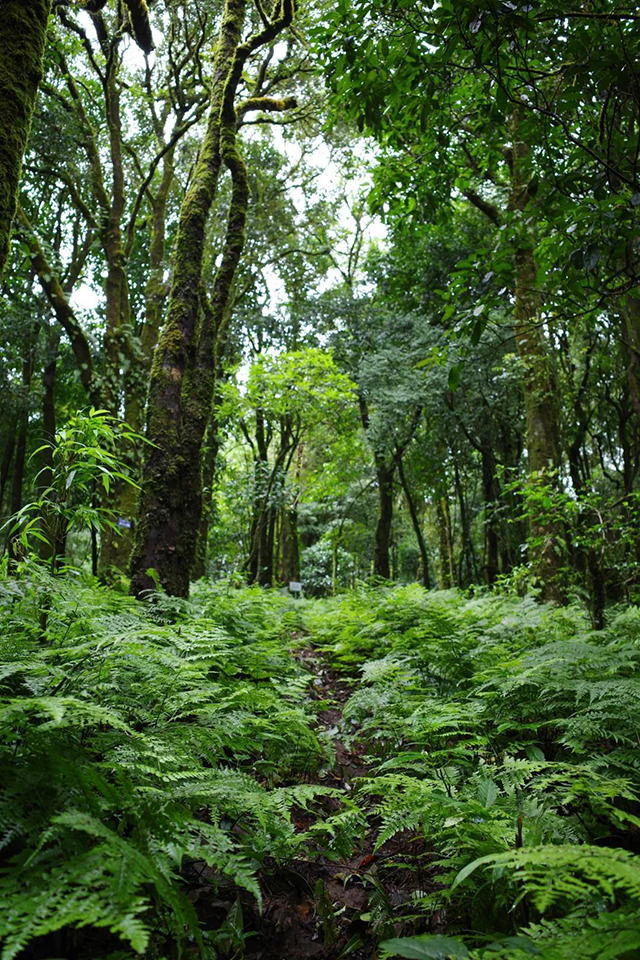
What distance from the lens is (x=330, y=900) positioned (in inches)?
86.9

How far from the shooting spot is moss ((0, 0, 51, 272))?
2656 mm

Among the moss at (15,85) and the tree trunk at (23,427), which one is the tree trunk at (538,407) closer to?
the moss at (15,85)

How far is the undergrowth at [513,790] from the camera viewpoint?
144 cm

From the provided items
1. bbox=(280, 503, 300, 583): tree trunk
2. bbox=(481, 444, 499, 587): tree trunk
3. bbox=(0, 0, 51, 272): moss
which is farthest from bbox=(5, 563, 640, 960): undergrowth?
bbox=(280, 503, 300, 583): tree trunk

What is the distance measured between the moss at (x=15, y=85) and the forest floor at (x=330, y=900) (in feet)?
9.90

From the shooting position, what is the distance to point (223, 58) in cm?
681

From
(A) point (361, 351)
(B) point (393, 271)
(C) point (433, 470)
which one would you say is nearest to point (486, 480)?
(C) point (433, 470)

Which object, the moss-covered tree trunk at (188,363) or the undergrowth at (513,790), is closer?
the undergrowth at (513,790)

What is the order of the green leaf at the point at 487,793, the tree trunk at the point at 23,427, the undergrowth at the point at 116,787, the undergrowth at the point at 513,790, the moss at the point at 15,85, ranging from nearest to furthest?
the undergrowth at the point at 116,787, the undergrowth at the point at 513,790, the green leaf at the point at 487,793, the moss at the point at 15,85, the tree trunk at the point at 23,427

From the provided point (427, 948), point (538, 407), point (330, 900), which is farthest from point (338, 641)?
point (427, 948)

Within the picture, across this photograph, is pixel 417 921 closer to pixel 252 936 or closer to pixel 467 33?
pixel 252 936

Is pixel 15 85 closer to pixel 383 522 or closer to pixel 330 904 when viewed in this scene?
pixel 330 904

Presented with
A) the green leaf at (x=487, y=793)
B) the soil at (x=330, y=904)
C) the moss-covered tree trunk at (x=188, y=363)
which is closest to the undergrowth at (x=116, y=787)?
the soil at (x=330, y=904)

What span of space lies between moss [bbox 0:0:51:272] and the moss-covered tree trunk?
2743mm
